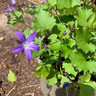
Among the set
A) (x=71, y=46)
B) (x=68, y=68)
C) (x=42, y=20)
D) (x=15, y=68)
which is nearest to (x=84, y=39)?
(x=71, y=46)

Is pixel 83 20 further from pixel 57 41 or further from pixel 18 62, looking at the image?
pixel 18 62

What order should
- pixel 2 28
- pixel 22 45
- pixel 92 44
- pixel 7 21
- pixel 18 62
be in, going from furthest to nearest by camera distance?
pixel 7 21 → pixel 2 28 → pixel 18 62 → pixel 92 44 → pixel 22 45

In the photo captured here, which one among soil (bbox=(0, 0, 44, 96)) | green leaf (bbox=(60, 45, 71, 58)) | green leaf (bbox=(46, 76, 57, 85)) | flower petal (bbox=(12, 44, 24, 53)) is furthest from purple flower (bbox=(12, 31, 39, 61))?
soil (bbox=(0, 0, 44, 96))

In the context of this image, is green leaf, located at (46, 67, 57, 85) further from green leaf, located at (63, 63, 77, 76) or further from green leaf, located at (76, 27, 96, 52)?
green leaf, located at (76, 27, 96, 52)

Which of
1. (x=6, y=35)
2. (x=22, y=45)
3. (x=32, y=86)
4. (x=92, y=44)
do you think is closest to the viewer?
(x=22, y=45)

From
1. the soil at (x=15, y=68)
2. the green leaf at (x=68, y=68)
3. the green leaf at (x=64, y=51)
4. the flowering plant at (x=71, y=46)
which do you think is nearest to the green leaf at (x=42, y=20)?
the flowering plant at (x=71, y=46)

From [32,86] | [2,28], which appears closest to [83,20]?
[32,86]
